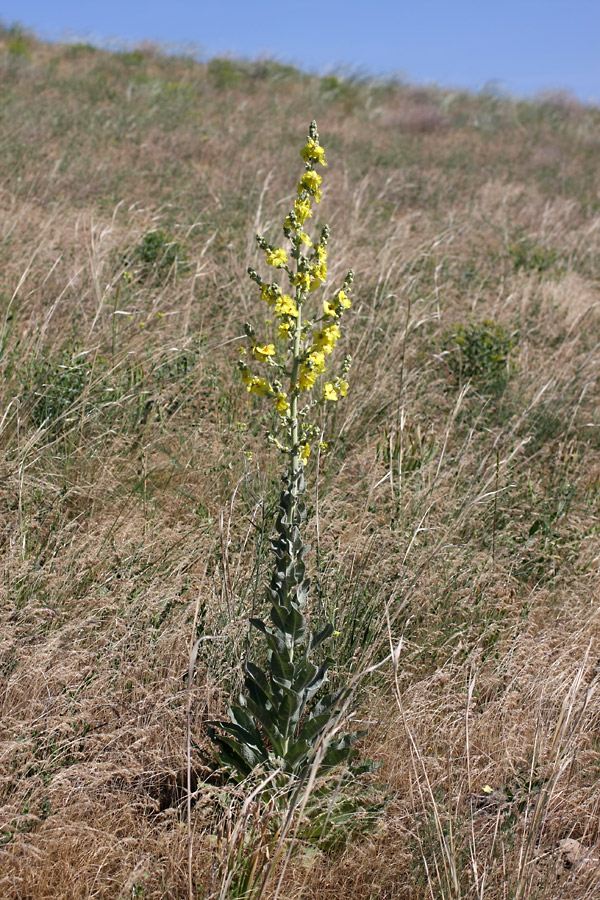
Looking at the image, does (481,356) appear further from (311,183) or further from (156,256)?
(311,183)

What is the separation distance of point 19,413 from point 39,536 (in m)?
0.73

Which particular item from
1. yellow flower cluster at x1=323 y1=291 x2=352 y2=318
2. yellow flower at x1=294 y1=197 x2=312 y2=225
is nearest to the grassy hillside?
yellow flower cluster at x1=323 y1=291 x2=352 y2=318

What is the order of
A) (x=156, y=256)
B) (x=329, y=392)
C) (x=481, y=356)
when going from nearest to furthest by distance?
(x=329, y=392)
(x=481, y=356)
(x=156, y=256)

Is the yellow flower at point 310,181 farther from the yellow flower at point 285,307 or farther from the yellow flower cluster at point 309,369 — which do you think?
the yellow flower cluster at point 309,369

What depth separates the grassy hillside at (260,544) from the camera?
1749 mm

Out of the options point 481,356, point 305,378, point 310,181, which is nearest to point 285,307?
point 305,378

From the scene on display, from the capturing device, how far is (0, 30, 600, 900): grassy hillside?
5.74 feet

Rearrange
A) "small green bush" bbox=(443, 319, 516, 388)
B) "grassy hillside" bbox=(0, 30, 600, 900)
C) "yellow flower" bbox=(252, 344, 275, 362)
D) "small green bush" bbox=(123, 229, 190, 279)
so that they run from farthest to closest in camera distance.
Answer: "small green bush" bbox=(123, 229, 190, 279) < "small green bush" bbox=(443, 319, 516, 388) < "yellow flower" bbox=(252, 344, 275, 362) < "grassy hillside" bbox=(0, 30, 600, 900)

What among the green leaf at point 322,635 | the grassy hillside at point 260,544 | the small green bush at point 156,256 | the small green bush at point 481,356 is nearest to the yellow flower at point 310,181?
the grassy hillside at point 260,544

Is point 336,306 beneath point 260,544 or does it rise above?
A: above

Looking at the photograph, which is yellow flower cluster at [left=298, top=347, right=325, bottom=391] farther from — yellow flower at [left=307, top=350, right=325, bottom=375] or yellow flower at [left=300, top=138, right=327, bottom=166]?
yellow flower at [left=300, top=138, right=327, bottom=166]

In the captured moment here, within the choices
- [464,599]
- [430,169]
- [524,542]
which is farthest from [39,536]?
[430,169]

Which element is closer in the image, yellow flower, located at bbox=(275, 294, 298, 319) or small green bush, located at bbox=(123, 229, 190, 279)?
yellow flower, located at bbox=(275, 294, 298, 319)

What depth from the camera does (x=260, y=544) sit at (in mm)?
2287
